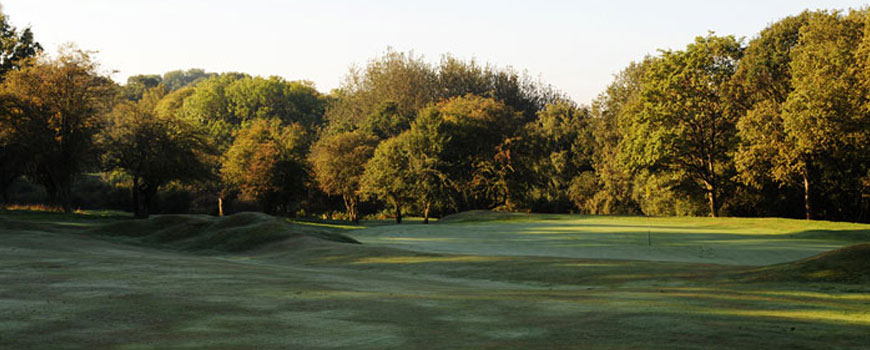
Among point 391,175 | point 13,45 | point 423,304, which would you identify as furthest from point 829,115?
point 13,45

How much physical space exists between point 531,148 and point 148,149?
31.5 m

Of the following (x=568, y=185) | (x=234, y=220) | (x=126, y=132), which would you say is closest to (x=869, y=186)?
(x=568, y=185)

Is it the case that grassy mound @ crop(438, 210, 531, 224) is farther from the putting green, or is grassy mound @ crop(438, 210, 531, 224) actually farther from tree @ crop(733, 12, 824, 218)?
tree @ crop(733, 12, 824, 218)

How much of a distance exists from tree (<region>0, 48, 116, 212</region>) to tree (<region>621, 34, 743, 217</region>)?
126ft

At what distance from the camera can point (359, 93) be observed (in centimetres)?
9488

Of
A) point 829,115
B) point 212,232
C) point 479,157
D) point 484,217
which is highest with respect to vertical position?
point 829,115

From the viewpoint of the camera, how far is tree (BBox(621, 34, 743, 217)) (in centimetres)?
5028

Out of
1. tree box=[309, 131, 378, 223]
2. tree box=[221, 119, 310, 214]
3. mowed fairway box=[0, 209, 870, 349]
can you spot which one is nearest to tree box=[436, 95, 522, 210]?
tree box=[309, 131, 378, 223]

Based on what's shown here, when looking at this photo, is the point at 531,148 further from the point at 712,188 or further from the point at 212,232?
the point at 212,232

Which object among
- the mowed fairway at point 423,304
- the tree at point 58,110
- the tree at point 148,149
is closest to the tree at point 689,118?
the mowed fairway at point 423,304

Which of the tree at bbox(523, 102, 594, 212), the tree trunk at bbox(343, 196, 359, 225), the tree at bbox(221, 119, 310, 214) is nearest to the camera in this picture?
the tree at bbox(221, 119, 310, 214)

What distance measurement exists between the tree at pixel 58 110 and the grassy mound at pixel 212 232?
680 inches

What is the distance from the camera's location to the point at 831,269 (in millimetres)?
13211

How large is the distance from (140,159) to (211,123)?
222 feet
